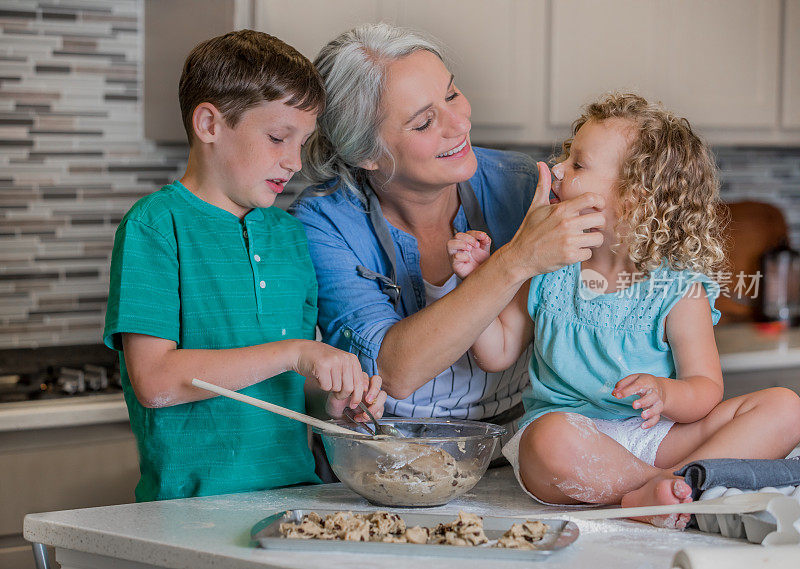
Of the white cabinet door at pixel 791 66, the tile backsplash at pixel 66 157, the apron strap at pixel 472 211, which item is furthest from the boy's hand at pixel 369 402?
the white cabinet door at pixel 791 66

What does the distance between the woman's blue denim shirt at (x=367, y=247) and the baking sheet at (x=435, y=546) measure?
1.34 feet

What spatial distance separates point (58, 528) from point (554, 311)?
752 mm

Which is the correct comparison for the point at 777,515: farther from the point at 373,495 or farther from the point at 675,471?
the point at 373,495

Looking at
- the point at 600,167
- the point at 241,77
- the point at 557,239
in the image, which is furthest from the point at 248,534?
the point at 600,167

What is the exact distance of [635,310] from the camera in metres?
1.33

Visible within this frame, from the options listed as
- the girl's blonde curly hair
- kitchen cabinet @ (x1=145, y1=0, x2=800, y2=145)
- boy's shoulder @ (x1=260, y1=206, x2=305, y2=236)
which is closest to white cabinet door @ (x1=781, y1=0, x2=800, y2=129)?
kitchen cabinet @ (x1=145, y1=0, x2=800, y2=145)

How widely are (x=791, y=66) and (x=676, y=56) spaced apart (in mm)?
447

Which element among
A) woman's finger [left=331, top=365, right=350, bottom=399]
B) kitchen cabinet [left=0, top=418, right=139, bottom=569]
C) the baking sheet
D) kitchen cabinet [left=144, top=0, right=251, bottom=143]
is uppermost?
kitchen cabinet [left=144, top=0, right=251, bottom=143]

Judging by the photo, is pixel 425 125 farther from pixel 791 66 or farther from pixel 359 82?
pixel 791 66

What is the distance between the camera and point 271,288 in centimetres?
135

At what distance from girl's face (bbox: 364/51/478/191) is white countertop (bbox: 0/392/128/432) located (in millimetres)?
903

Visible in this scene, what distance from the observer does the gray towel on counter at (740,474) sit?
1.03 m

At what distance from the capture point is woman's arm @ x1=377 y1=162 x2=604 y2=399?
121 centimetres

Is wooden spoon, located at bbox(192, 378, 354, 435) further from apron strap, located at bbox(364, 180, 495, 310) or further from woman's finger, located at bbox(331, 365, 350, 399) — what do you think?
apron strap, located at bbox(364, 180, 495, 310)
